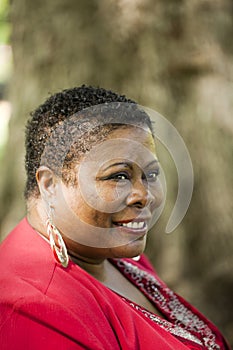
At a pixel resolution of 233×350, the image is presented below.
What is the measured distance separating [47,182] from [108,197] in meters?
0.21

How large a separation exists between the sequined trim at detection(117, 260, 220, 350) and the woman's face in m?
0.41

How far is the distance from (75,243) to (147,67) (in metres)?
1.51

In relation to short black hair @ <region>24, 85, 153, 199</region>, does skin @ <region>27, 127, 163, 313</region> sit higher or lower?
lower

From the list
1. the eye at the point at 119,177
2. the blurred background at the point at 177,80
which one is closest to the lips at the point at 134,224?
the eye at the point at 119,177

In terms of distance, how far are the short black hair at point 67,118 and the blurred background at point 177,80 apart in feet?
3.81

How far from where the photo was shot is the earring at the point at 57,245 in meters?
1.77

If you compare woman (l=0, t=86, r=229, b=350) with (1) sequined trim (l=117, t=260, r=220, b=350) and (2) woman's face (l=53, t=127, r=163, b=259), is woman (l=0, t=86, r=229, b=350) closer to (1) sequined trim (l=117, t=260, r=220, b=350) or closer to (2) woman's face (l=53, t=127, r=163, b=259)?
(2) woman's face (l=53, t=127, r=163, b=259)

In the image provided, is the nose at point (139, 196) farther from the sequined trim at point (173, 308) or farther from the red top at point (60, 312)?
the sequined trim at point (173, 308)

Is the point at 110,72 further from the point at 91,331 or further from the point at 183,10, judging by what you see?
the point at 91,331

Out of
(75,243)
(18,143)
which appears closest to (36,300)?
(75,243)

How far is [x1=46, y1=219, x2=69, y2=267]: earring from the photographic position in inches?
69.6

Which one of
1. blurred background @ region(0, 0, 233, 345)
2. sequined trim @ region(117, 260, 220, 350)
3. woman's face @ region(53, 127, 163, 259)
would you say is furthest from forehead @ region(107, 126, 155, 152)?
blurred background @ region(0, 0, 233, 345)

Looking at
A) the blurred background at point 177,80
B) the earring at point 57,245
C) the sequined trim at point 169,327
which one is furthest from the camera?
the blurred background at point 177,80

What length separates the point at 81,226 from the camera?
1.86m
